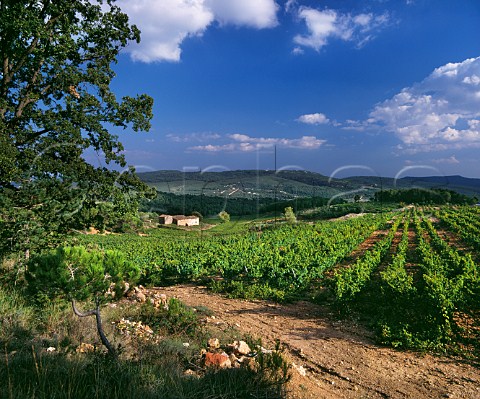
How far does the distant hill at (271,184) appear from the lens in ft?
428

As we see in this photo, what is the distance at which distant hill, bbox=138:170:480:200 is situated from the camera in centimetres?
13050

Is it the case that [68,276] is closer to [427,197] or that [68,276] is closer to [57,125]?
[57,125]

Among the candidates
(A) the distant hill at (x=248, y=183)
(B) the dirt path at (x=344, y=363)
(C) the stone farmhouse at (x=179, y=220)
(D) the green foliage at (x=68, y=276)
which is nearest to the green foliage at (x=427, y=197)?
(A) the distant hill at (x=248, y=183)

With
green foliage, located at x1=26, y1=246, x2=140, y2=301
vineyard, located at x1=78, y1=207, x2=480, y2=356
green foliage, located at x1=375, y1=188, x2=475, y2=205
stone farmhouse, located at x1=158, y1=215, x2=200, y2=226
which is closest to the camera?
green foliage, located at x1=26, y1=246, x2=140, y2=301

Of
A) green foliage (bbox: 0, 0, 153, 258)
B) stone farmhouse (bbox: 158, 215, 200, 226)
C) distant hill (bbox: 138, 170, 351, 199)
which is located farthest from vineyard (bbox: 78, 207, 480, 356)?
distant hill (bbox: 138, 170, 351, 199)

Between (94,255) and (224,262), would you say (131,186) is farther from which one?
(224,262)

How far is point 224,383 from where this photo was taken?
4.35 meters

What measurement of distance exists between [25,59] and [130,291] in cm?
903

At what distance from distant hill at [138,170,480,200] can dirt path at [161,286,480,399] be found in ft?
349

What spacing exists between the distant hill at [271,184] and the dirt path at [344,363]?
106241 millimetres

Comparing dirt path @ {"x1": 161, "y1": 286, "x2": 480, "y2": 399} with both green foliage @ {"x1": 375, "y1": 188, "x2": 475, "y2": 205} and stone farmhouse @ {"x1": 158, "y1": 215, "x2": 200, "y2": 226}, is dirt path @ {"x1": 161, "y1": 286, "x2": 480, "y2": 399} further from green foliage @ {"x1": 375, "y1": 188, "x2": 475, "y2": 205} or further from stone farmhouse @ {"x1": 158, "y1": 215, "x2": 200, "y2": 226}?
green foliage @ {"x1": 375, "y1": 188, "x2": 475, "y2": 205}

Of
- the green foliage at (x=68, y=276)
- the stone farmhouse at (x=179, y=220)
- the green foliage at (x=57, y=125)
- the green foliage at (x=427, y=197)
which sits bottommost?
the stone farmhouse at (x=179, y=220)

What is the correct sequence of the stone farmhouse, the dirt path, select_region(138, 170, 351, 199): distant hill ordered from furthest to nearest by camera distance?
select_region(138, 170, 351, 199): distant hill
the stone farmhouse
the dirt path

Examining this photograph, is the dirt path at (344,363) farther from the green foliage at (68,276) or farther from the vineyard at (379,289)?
the green foliage at (68,276)
